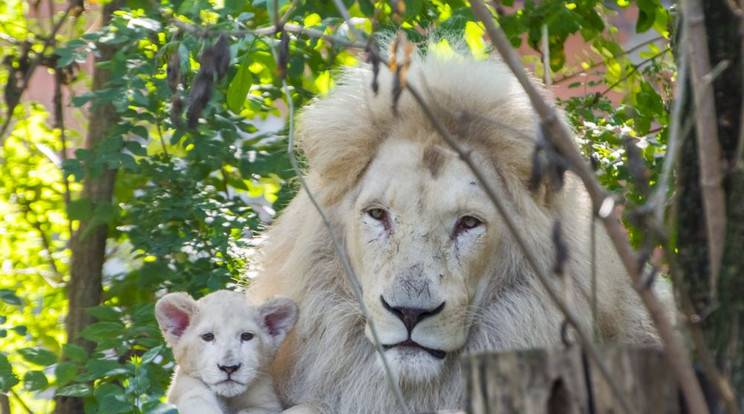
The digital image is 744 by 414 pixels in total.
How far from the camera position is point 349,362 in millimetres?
4312

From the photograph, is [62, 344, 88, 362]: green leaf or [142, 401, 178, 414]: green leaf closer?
[142, 401, 178, 414]: green leaf

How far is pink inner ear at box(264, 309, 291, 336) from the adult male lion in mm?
208

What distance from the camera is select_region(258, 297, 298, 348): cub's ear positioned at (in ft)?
13.7

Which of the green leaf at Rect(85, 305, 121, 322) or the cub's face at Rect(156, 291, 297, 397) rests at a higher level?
the cub's face at Rect(156, 291, 297, 397)

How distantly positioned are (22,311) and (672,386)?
4.90 m

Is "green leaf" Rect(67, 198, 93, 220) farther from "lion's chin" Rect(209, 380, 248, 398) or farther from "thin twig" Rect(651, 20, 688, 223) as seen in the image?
"thin twig" Rect(651, 20, 688, 223)

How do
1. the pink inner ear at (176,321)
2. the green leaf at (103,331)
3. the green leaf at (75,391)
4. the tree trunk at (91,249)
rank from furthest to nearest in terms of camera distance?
the tree trunk at (91,249) → the green leaf at (103,331) → the green leaf at (75,391) → the pink inner ear at (176,321)

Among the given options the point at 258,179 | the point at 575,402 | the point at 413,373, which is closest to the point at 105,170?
the point at 258,179

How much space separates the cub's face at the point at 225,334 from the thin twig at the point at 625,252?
175 cm

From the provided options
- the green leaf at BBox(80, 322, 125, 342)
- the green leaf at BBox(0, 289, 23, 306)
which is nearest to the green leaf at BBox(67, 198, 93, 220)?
the green leaf at BBox(80, 322, 125, 342)

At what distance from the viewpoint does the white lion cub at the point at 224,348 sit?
4.02 m

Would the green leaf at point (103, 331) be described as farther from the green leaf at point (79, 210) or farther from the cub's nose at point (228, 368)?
the cub's nose at point (228, 368)

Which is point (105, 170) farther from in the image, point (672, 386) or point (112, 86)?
point (672, 386)

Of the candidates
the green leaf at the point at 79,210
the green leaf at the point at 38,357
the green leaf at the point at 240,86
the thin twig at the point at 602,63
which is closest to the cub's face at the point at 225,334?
the green leaf at the point at 38,357
